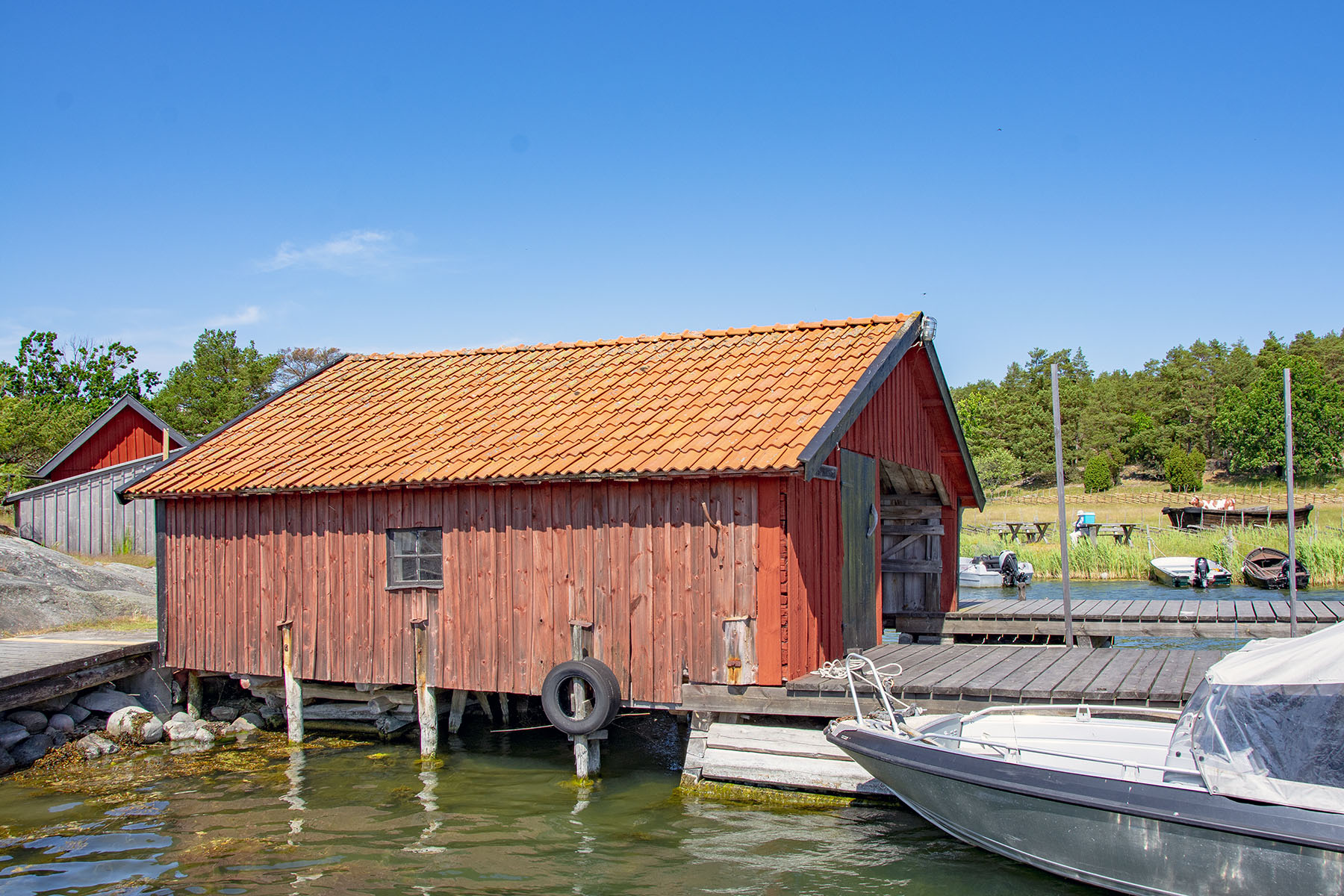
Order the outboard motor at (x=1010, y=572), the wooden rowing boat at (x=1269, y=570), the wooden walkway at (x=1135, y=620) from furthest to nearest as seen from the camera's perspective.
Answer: the outboard motor at (x=1010, y=572) < the wooden rowing boat at (x=1269, y=570) < the wooden walkway at (x=1135, y=620)

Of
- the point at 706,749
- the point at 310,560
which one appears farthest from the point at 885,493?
the point at 310,560

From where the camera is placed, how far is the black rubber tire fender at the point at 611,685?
11188 millimetres

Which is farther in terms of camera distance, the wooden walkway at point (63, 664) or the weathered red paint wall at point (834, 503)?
the wooden walkway at point (63, 664)

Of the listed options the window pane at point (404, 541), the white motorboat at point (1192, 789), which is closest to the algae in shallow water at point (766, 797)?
the white motorboat at point (1192, 789)

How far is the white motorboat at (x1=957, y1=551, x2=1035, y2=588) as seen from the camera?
35531mm

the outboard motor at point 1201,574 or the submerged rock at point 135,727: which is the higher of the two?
the outboard motor at point 1201,574

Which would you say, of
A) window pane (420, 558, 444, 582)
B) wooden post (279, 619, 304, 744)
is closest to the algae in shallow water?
window pane (420, 558, 444, 582)

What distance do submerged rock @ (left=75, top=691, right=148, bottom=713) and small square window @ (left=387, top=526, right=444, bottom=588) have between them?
15.8 ft

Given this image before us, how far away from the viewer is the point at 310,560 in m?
13.7

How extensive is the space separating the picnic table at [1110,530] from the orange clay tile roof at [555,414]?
3056 centimetres

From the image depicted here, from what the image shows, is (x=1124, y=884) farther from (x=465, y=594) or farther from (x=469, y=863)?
(x=465, y=594)

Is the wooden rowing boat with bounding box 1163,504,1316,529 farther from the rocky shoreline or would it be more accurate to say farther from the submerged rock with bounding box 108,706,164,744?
the submerged rock with bounding box 108,706,164,744

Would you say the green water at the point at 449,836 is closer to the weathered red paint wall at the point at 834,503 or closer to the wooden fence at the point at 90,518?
the weathered red paint wall at the point at 834,503

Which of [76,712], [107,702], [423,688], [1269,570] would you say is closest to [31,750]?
[76,712]
